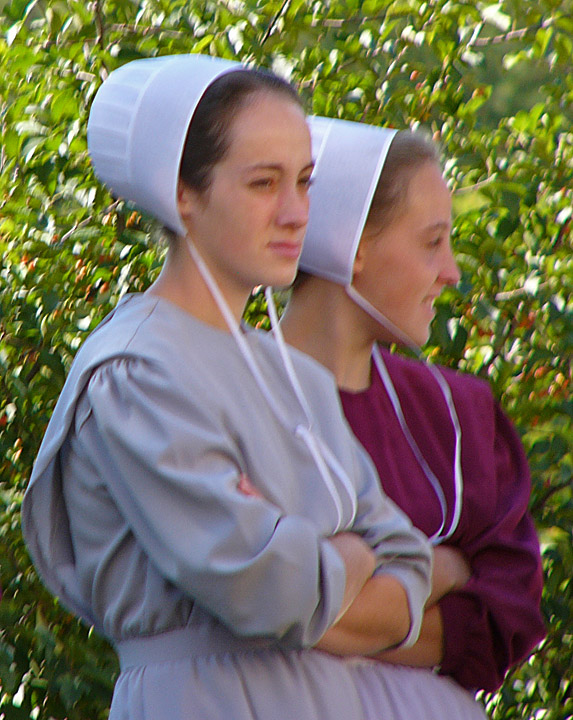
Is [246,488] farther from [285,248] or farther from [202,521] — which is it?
[285,248]

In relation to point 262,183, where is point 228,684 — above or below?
below

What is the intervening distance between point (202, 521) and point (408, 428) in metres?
0.82

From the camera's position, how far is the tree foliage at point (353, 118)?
2.55 m

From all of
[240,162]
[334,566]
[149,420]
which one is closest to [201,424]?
[149,420]

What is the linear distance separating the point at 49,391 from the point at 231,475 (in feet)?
4.05

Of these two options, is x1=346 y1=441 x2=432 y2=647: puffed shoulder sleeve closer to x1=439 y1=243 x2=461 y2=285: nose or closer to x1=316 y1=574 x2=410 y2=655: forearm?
x1=316 y1=574 x2=410 y2=655: forearm

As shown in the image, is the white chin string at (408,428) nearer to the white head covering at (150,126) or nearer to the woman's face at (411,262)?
the woman's face at (411,262)

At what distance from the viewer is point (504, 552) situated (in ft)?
6.63

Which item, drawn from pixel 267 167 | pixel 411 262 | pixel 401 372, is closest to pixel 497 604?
pixel 401 372

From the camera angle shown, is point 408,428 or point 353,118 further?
point 353,118

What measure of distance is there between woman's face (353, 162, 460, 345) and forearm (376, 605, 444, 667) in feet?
1.69

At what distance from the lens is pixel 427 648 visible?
6.05ft


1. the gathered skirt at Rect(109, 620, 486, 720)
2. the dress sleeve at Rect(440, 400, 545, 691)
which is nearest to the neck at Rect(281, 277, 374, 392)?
the dress sleeve at Rect(440, 400, 545, 691)

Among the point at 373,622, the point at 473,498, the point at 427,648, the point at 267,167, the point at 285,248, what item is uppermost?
the point at 267,167
